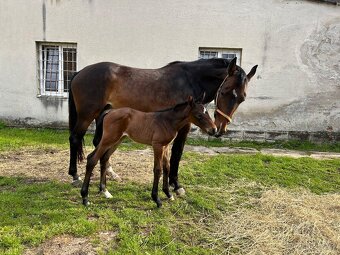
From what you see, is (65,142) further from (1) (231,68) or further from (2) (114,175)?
(1) (231,68)

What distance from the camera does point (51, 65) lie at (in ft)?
29.6

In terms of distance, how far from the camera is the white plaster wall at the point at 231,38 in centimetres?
844

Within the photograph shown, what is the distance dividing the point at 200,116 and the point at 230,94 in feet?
2.35

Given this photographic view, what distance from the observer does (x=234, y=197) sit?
4.61 metres

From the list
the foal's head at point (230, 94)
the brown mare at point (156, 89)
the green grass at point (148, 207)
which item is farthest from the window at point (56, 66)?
the foal's head at point (230, 94)

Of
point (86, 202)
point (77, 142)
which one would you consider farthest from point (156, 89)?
point (86, 202)

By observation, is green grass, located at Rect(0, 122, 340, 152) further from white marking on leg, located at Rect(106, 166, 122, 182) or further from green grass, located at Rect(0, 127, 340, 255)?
white marking on leg, located at Rect(106, 166, 122, 182)

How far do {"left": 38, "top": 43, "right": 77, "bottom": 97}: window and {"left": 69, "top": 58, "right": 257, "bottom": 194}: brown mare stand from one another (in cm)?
447

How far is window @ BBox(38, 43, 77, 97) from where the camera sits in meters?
8.94

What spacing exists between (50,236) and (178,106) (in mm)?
1968

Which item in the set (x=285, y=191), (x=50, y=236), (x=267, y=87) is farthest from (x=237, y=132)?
(x=50, y=236)

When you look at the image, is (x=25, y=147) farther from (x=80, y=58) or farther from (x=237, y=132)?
(x=237, y=132)

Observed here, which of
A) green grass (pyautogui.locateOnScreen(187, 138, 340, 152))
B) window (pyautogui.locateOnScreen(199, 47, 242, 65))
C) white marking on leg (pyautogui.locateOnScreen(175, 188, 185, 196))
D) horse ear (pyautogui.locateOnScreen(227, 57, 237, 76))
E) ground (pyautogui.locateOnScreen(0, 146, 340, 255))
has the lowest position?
green grass (pyautogui.locateOnScreen(187, 138, 340, 152))

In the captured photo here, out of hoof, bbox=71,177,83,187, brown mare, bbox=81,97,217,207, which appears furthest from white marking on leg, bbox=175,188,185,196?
A: hoof, bbox=71,177,83,187
